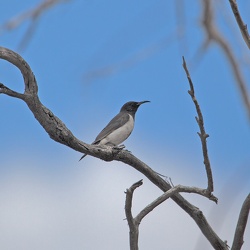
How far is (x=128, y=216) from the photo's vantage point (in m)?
3.26

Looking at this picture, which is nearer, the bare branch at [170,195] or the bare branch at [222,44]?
the bare branch at [222,44]

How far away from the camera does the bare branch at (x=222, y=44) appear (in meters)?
1.29

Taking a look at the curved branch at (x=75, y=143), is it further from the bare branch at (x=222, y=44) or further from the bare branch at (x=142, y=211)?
the bare branch at (x=222, y=44)

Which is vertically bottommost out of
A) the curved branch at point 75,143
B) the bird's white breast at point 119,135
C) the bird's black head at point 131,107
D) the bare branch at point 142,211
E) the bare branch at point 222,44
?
the bare branch at point 222,44

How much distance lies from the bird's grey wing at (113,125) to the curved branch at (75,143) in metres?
4.49

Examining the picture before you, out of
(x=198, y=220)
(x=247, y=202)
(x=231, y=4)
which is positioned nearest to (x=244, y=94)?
(x=231, y=4)

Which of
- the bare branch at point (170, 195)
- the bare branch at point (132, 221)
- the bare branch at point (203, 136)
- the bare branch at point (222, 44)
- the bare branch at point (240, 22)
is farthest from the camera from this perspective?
the bare branch at point (170, 195)

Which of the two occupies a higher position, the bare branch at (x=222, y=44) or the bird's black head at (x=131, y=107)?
the bird's black head at (x=131, y=107)

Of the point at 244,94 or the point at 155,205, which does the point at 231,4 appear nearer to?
the point at 244,94

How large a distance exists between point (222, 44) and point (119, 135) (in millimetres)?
7067

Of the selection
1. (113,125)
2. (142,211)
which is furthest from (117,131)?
(142,211)

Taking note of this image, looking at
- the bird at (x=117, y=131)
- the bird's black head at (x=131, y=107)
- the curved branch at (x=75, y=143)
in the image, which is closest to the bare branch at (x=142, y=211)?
the curved branch at (x=75, y=143)

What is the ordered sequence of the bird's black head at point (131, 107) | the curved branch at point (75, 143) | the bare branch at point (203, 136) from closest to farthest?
the bare branch at point (203, 136) < the curved branch at point (75, 143) < the bird's black head at point (131, 107)

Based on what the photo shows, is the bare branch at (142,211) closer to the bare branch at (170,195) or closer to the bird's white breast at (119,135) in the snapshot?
the bare branch at (170,195)
